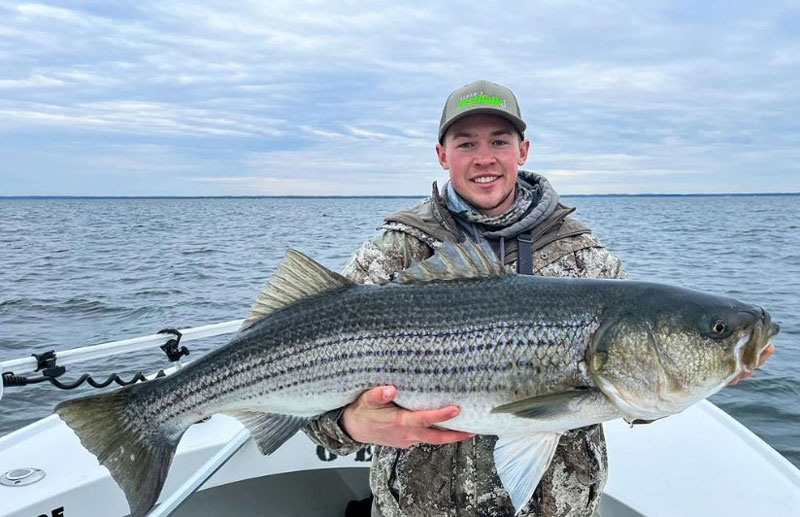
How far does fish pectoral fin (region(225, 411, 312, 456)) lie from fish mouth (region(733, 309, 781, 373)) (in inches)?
82.3

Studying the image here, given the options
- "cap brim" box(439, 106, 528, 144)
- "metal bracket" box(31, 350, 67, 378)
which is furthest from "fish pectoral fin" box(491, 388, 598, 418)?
"metal bracket" box(31, 350, 67, 378)

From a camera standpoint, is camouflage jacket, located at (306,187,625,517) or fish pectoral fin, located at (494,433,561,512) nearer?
fish pectoral fin, located at (494,433,561,512)

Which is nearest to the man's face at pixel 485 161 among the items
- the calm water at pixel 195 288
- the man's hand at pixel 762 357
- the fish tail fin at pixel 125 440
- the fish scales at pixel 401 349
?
the fish scales at pixel 401 349

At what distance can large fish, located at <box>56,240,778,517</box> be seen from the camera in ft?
9.25

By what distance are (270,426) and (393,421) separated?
0.69 meters

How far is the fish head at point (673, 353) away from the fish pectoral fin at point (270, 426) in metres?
1.49

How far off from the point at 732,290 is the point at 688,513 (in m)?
16.2

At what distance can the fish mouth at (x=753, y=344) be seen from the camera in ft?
9.28

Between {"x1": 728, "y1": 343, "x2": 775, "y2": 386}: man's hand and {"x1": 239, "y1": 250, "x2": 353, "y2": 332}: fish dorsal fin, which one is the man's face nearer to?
{"x1": 239, "y1": 250, "x2": 353, "y2": 332}: fish dorsal fin

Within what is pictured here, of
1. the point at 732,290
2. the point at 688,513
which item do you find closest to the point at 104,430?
the point at 688,513

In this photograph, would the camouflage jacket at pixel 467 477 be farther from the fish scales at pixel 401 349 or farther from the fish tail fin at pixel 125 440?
the fish tail fin at pixel 125 440

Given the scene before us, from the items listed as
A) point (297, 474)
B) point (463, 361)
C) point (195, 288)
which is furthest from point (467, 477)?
point (195, 288)

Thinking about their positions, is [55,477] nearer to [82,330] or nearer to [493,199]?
[493,199]

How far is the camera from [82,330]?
14.4 m
